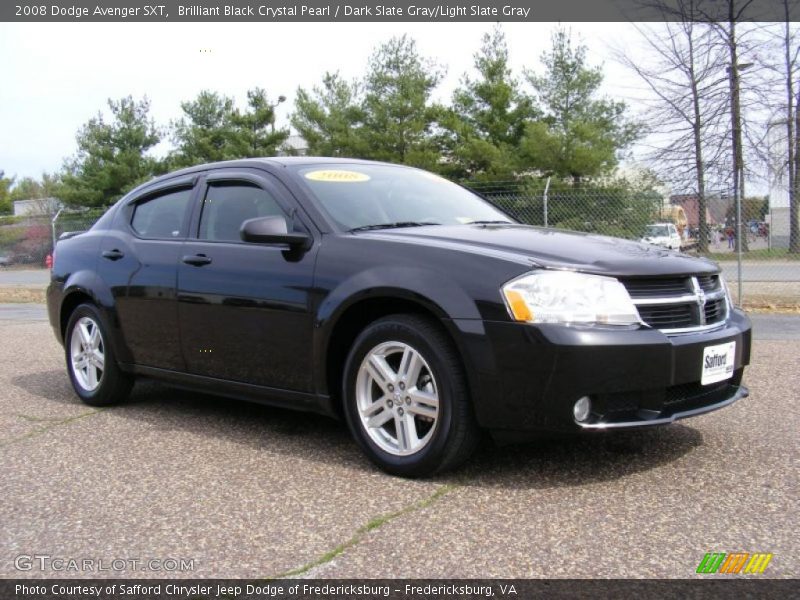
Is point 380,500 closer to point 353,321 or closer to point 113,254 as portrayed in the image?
point 353,321

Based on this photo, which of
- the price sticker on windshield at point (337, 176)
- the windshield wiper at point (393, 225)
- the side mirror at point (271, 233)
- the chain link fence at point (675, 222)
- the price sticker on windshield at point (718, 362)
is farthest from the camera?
the chain link fence at point (675, 222)

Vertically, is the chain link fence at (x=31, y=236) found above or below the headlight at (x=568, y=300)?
above

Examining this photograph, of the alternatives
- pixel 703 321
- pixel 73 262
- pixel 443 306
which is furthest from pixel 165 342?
pixel 703 321

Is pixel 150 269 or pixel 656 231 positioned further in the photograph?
pixel 656 231

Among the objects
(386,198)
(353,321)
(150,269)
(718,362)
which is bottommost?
(718,362)

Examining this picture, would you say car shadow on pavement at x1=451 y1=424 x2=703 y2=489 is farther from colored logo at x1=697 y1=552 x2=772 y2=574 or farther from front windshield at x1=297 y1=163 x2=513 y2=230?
front windshield at x1=297 y1=163 x2=513 y2=230

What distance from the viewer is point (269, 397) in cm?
417

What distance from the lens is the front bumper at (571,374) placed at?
3.17m

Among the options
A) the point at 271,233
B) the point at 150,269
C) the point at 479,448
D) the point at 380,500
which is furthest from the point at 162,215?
the point at 380,500

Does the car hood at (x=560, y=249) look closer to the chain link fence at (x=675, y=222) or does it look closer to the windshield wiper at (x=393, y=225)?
the windshield wiper at (x=393, y=225)

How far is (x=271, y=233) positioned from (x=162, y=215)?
4.86ft

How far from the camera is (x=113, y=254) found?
5172mm

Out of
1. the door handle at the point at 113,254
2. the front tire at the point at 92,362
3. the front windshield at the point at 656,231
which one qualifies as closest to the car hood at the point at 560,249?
the door handle at the point at 113,254

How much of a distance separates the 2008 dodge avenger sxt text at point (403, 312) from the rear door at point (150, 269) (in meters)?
0.01
